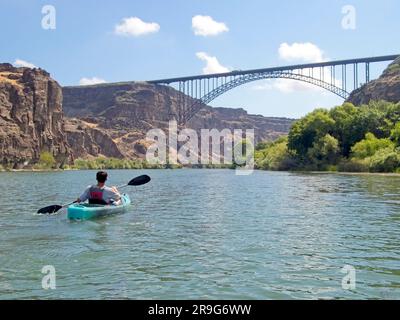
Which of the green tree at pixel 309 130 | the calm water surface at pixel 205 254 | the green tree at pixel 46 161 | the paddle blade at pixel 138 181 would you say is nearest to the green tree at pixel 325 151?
the green tree at pixel 309 130

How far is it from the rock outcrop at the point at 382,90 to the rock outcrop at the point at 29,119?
75.6 meters

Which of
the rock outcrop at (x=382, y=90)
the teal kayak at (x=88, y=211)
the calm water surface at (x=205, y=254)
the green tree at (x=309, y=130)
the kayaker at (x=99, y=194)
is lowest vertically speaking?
the calm water surface at (x=205, y=254)

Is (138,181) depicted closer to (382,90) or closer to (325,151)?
(325,151)

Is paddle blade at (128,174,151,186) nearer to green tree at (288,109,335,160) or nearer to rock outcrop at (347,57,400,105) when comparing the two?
green tree at (288,109,335,160)

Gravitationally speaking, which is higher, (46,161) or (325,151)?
(325,151)

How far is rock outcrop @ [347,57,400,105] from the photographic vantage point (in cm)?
9894

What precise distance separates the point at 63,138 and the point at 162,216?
12515 centimetres

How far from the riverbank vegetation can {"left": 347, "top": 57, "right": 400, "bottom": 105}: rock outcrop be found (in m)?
24.2

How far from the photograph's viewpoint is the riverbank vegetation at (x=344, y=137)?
61375 mm

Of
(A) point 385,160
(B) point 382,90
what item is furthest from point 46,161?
(A) point 385,160

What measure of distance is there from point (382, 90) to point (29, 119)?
83937 mm

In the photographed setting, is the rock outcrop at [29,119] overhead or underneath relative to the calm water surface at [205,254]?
overhead

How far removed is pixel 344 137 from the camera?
6944 centimetres

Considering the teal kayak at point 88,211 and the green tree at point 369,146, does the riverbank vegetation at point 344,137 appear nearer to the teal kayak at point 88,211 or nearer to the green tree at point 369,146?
the green tree at point 369,146
